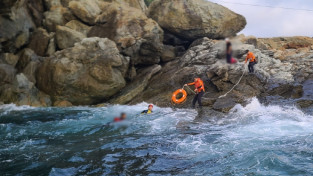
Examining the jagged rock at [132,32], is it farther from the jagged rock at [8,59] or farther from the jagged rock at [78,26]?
the jagged rock at [8,59]

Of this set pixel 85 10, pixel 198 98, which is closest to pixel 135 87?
pixel 198 98

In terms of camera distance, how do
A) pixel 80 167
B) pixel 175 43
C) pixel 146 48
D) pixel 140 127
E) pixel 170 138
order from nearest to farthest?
pixel 80 167, pixel 170 138, pixel 140 127, pixel 146 48, pixel 175 43

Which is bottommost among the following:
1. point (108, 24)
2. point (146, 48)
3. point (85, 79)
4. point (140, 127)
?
point (140, 127)

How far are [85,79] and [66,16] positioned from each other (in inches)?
286

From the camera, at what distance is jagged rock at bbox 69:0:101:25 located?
898 inches

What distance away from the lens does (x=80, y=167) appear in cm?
789

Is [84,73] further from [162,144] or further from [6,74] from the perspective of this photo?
[162,144]

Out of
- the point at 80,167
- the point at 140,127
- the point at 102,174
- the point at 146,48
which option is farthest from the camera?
the point at 146,48

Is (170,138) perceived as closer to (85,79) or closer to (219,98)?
(219,98)

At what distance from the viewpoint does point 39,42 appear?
2133 cm

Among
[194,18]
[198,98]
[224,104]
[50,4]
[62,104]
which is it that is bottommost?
[62,104]

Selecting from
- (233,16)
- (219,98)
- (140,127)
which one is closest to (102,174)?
(140,127)

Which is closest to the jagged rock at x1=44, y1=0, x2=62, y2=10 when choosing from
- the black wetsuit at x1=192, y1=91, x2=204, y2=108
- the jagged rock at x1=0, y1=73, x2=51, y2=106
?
the jagged rock at x1=0, y1=73, x2=51, y2=106

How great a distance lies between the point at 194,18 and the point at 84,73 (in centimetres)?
930
